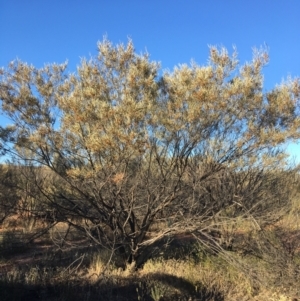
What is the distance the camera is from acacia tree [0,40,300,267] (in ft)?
26.9

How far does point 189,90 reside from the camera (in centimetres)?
866

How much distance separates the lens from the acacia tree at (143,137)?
8.20 metres

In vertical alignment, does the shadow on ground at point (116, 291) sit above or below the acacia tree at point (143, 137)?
below

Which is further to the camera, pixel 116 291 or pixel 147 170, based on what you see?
Result: pixel 147 170

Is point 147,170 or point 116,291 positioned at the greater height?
point 147,170

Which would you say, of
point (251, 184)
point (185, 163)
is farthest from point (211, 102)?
point (251, 184)

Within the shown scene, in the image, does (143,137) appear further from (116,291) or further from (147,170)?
(116,291)

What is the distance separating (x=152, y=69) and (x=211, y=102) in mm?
1509

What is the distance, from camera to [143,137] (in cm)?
793

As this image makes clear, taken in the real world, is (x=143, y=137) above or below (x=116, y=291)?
above

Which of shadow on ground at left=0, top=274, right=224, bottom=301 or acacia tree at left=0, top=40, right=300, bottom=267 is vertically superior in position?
acacia tree at left=0, top=40, right=300, bottom=267

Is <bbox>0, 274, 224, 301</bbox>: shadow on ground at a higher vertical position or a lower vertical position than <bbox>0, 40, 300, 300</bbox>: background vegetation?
lower

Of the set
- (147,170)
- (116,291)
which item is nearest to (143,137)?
(147,170)

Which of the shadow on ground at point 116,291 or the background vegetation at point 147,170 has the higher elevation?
the background vegetation at point 147,170
